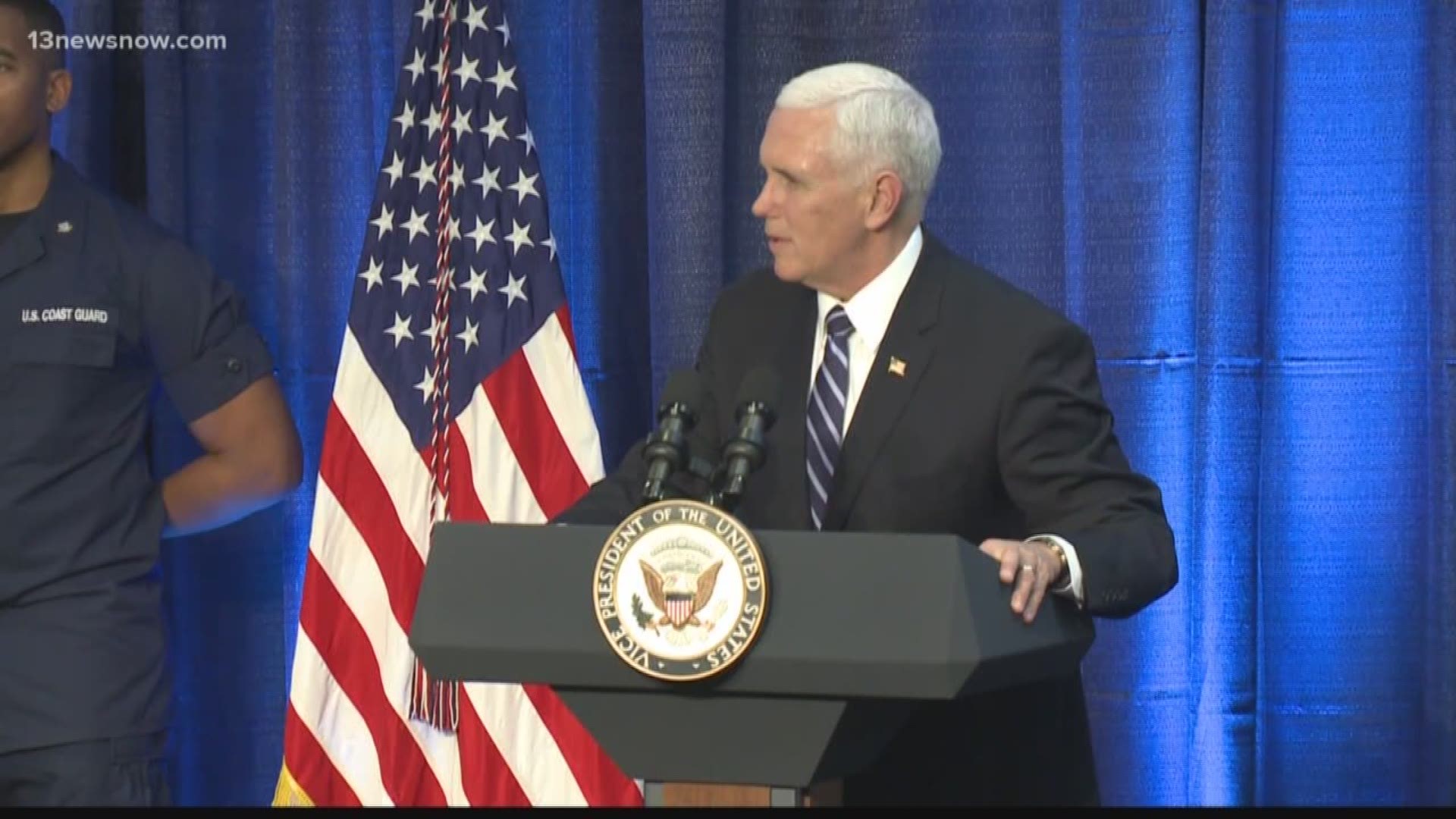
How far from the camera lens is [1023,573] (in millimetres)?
2119

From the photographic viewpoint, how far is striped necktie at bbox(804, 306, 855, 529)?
2.60 m

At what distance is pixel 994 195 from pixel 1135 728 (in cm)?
109

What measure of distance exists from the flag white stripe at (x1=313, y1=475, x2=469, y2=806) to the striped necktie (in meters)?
1.43

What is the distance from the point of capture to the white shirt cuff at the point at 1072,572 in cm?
228

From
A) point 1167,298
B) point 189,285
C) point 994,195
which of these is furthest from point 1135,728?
point 189,285

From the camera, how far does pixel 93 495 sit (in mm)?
3281

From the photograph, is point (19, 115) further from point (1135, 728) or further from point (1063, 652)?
point (1135, 728)

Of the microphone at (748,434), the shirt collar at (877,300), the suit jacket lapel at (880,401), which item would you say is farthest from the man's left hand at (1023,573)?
the shirt collar at (877,300)

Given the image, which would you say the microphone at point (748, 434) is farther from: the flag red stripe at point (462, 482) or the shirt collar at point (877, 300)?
the flag red stripe at point (462, 482)


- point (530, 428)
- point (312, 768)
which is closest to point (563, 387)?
point (530, 428)

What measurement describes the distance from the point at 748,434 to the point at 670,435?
0.08 metres

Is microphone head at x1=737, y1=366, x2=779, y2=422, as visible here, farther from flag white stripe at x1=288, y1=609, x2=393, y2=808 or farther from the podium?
flag white stripe at x1=288, y1=609, x2=393, y2=808

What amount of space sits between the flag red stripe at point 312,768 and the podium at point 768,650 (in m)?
1.82

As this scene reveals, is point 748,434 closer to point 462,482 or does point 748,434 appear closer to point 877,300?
point 877,300
